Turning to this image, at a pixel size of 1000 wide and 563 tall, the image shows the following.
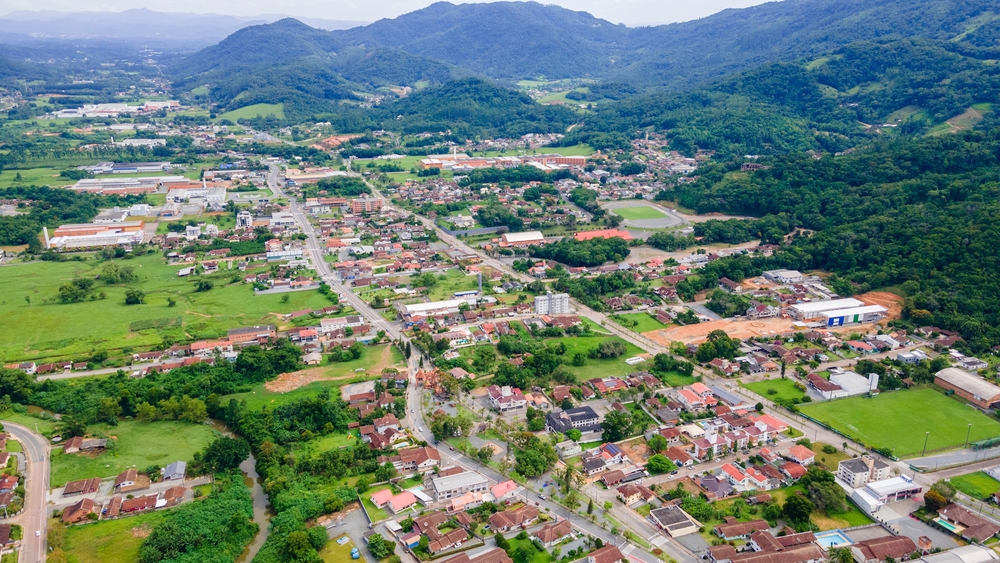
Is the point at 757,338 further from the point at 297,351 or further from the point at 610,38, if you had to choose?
the point at 610,38

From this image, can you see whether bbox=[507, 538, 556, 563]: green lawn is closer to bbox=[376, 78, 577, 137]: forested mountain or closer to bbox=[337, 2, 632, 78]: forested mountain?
bbox=[376, 78, 577, 137]: forested mountain

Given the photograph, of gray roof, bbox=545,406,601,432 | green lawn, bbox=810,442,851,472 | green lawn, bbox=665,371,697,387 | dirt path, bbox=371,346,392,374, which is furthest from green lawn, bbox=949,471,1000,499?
dirt path, bbox=371,346,392,374

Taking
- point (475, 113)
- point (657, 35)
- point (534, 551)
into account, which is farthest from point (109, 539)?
point (657, 35)

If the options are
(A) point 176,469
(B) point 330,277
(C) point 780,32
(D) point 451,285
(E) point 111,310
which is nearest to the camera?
(A) point 176,469

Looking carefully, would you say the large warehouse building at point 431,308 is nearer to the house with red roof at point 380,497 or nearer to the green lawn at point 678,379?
the green lawn at point 678,379

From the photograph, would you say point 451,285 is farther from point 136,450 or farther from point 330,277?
point 136,450

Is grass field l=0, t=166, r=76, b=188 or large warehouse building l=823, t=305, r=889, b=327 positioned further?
grass field l=0, t=166, r=76, b=188
